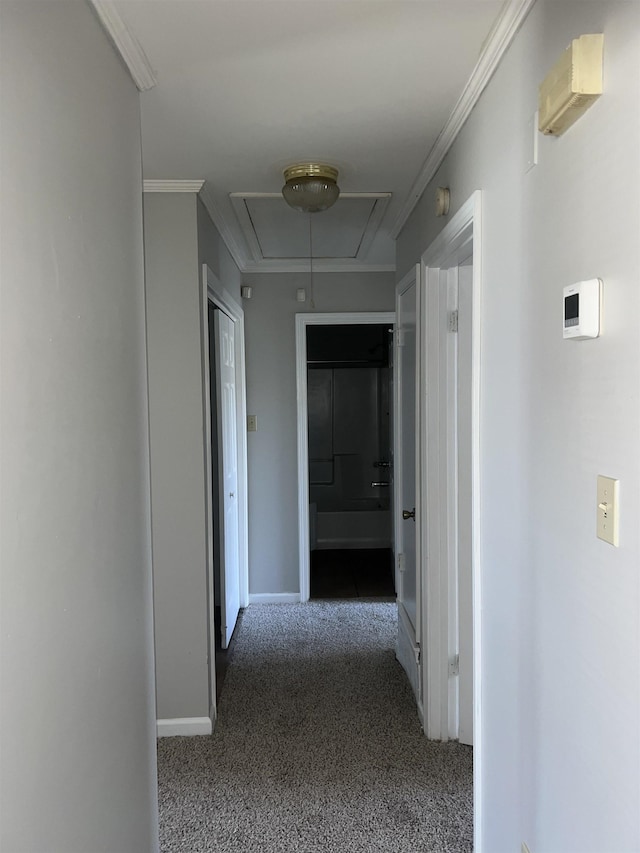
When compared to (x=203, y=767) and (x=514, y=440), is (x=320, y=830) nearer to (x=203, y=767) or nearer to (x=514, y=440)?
(x=203, y=767)

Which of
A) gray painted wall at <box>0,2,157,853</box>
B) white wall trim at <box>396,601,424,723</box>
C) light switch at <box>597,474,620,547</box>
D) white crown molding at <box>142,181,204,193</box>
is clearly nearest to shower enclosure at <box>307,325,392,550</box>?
white wall trim at <box>396,601,424,723</box>

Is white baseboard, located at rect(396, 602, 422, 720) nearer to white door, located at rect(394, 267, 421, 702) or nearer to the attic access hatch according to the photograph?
white door, located at rect(394, 267, 421, 702)

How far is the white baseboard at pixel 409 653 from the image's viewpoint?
2873 millimetres

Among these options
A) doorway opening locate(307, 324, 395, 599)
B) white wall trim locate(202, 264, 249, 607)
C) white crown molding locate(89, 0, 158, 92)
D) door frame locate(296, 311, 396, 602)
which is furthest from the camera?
doorway opening locate(307, 324, 395, 599)

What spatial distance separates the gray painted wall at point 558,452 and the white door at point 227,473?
6.50 feet

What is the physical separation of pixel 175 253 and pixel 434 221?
1.07 metres

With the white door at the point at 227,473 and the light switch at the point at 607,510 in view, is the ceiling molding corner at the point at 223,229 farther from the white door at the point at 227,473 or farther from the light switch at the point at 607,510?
the light switch at the point at 607,510

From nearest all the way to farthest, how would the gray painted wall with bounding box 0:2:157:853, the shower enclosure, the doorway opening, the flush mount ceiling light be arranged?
1. the gray painted wall with bounding box 0:2:157:853
2. the flush mount ceiling light
3. the doorway opening
4. the shower enclosure

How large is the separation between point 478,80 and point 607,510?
1262 millimetres

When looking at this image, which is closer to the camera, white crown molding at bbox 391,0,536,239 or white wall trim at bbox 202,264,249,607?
white crown molding at bbox 391,0,536,239

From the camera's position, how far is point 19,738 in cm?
94

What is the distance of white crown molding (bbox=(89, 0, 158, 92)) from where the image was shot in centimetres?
135

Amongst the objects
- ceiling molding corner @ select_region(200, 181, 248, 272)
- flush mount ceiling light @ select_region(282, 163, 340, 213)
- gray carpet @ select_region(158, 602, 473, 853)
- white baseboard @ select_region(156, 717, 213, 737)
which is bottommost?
gray carpet @ select_region(158, 602, 473, 853)

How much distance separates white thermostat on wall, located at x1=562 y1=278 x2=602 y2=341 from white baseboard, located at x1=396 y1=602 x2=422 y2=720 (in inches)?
83.0
